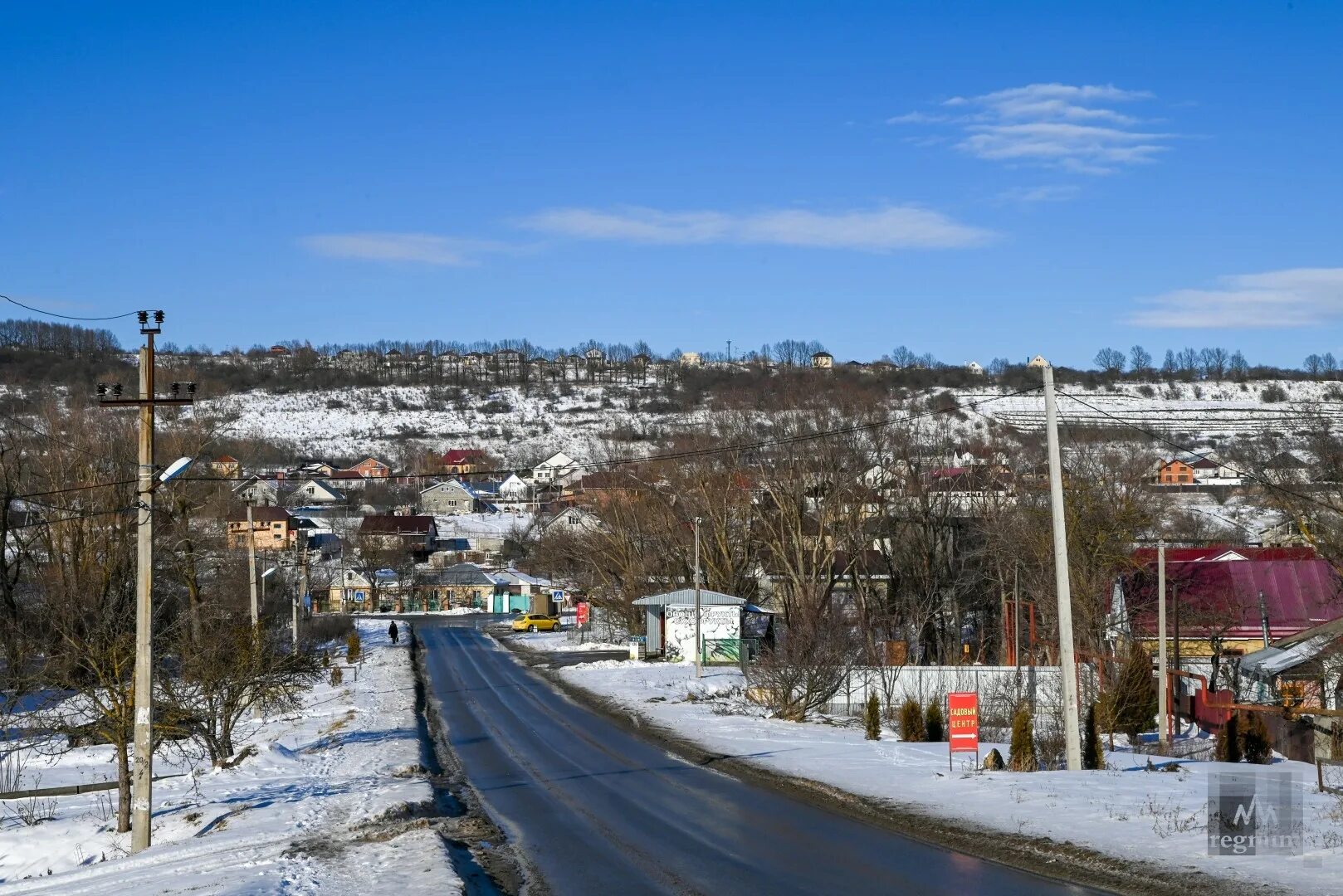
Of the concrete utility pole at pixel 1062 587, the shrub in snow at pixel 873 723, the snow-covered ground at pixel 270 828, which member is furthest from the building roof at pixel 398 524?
the concrete utility pole at pixel 1062 587

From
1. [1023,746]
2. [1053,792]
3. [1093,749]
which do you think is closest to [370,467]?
[1093,749]

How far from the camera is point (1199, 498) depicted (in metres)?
109

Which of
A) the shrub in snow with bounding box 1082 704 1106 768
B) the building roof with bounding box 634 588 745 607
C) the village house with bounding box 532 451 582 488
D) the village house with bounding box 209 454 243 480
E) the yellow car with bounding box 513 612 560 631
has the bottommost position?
the yellow car with bounding box 513 612 560 631

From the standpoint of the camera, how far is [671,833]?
605 inches

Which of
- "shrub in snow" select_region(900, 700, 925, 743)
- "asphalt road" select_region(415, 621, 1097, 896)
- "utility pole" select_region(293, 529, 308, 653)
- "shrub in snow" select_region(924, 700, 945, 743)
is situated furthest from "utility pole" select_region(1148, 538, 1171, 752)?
"utility pole" select_region(293, 529, 308, 653)

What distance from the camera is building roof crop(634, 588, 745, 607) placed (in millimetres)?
49094

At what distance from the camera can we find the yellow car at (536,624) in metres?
77.2

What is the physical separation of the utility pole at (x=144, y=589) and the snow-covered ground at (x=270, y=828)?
0.84 meters

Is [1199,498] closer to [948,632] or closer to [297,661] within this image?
[948,632]

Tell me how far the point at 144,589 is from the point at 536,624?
199 feet

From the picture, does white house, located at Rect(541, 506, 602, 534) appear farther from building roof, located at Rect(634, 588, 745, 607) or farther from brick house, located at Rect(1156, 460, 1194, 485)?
brick house, located at Rect(1156, 460, 1194, 485)

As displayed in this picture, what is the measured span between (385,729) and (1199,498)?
9696 cm

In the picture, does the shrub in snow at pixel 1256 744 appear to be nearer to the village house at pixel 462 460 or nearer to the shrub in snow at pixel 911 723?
the shrub in snow at pixel 911 723

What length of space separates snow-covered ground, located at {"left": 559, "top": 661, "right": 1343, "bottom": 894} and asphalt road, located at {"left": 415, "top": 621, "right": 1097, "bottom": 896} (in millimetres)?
1194
